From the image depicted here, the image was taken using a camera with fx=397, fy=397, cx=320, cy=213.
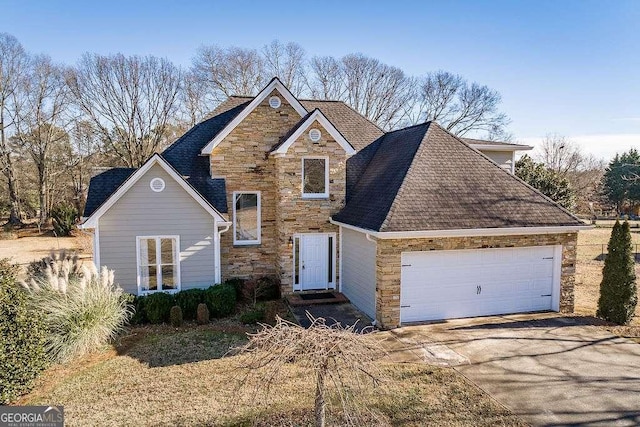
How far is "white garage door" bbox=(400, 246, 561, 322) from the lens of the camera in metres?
11.1

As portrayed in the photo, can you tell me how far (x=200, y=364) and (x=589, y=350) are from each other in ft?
29.7

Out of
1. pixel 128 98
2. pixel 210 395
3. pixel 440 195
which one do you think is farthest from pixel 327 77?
pixel 210 395

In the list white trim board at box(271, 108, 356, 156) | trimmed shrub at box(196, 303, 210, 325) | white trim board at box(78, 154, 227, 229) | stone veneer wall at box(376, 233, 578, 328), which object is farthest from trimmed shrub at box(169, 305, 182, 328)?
white trim board at box(271, 108, 356, 156)

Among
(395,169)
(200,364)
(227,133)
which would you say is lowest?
(200,364)

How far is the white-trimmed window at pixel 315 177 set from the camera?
1380 centimetres

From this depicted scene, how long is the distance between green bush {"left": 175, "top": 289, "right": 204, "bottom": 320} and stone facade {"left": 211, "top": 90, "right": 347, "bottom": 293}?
2.51 m

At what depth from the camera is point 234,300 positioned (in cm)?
1247

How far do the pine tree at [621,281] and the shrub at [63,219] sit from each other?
112 feet

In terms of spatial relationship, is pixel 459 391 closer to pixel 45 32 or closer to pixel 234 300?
pixel 234 300

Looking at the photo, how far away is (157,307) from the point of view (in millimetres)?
11539

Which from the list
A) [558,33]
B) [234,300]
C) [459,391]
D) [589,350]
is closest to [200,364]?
[234,300]

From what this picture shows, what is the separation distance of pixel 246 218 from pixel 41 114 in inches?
1188

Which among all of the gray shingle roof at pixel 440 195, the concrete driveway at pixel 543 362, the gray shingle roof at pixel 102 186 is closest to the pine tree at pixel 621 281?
the concrete driveway at pixel 543 362

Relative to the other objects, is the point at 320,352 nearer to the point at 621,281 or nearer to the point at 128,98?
the point at 621,281
